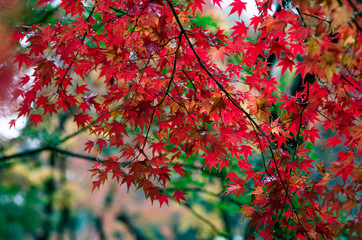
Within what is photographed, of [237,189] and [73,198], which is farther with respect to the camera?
[73,198]

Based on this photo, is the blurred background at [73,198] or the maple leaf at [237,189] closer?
the maple leaf at [237,189]

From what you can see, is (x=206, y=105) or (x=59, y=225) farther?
(x=59, y=225)

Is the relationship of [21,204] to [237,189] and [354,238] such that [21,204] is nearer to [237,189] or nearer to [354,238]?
[237,189]

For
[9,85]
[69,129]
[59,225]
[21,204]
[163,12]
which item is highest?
[69,129]

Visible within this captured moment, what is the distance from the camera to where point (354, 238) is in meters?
1.43

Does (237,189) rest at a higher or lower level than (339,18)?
lower

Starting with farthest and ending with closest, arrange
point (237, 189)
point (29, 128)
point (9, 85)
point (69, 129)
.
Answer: point (69, 129)
point (29, 128)
point (237, 189)
point (9, 85)

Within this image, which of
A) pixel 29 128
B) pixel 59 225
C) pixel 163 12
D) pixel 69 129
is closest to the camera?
pixel 163 12

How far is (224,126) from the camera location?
197 cm

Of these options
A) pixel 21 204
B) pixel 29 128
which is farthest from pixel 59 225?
pixel 29 128

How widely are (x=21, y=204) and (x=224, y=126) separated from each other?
5606mm

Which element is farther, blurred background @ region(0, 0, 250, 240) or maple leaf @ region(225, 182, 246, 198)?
blurred background @ region(0, 0, 250, 240)

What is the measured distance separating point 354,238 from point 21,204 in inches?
245

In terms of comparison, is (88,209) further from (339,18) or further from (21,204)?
(339,18)
